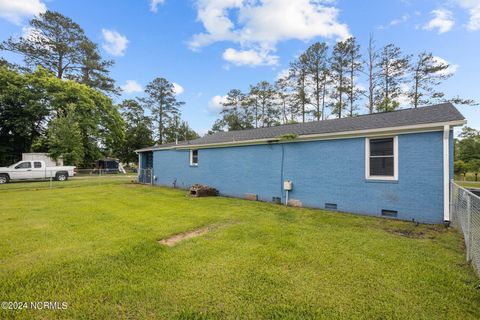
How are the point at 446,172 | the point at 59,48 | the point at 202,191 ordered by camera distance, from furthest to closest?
the point at 59,48, the point at 202,191, the point at 446,172

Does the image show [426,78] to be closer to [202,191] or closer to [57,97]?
[202,191]

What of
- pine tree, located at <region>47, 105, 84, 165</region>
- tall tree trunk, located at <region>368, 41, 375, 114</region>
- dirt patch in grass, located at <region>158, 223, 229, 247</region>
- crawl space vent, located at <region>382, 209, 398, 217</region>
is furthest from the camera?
tall tree trunk, located at <region>368, 41, 375, 114</region>

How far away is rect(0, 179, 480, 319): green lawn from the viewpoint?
7.39 feet

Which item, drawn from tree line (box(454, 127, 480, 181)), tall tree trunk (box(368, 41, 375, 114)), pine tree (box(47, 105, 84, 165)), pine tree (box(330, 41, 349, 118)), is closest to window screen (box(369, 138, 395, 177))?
tall tree trunk (box(368, 41, 375, 114))

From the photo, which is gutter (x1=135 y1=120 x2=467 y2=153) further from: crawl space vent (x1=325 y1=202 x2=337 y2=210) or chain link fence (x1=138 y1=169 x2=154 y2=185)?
chain link fence (x1=138 y1=169 x2=154 y2=185)

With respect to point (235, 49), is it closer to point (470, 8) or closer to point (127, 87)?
point (470, 8)

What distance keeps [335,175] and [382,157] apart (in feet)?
4.55

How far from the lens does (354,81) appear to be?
815 inches

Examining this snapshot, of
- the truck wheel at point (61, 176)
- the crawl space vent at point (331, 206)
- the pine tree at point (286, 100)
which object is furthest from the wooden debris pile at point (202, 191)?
the pine tree at point (286, 100)

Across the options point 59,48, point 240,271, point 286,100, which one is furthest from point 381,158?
point 59,48

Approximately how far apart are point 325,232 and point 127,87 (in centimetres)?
3532

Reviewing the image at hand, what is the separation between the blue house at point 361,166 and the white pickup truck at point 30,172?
47.0 feet

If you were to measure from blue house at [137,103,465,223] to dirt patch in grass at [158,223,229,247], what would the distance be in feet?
12.6

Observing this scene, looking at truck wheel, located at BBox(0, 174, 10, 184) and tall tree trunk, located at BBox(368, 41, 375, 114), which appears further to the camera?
tall tree trunk, located at BBox(368, 41, 375, 114)
